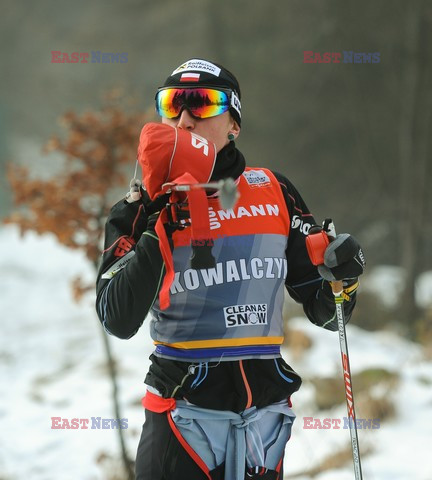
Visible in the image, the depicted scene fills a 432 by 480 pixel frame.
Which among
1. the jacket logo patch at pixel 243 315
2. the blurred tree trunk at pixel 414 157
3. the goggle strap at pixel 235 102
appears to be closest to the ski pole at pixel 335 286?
the jacket logo patch at pixel 243 315

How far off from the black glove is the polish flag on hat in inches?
22.2

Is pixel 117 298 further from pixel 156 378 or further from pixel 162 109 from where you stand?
pixel 162 109

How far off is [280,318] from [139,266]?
1.49 feet

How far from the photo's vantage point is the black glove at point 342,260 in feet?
5.67

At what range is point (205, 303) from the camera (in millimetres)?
1722

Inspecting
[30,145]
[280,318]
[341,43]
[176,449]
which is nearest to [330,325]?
[280,318]

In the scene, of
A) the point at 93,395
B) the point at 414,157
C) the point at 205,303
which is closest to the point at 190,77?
the point at 205,303

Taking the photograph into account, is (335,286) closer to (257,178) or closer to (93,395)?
(257,178)

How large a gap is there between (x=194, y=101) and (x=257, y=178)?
0.88ft

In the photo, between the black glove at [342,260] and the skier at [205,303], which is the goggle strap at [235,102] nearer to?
the skier at [205,303]

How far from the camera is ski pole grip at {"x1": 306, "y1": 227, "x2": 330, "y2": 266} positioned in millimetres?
1746

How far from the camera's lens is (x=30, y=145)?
1831 cm

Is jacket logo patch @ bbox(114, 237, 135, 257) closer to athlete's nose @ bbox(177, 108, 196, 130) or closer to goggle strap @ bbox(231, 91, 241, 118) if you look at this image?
athlete's nose @ bbox(177, 108, 196, 130)

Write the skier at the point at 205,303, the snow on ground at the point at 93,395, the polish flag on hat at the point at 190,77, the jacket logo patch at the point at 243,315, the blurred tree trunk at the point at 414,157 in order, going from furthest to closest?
the blurred tree trunk at the point at 414,157 → the snow on ground at the point at 93,395 → the polish flag on hat at the point at 190,77 → the jacket logo patch at the point at 243,315 → the skier at the point at 205,303
